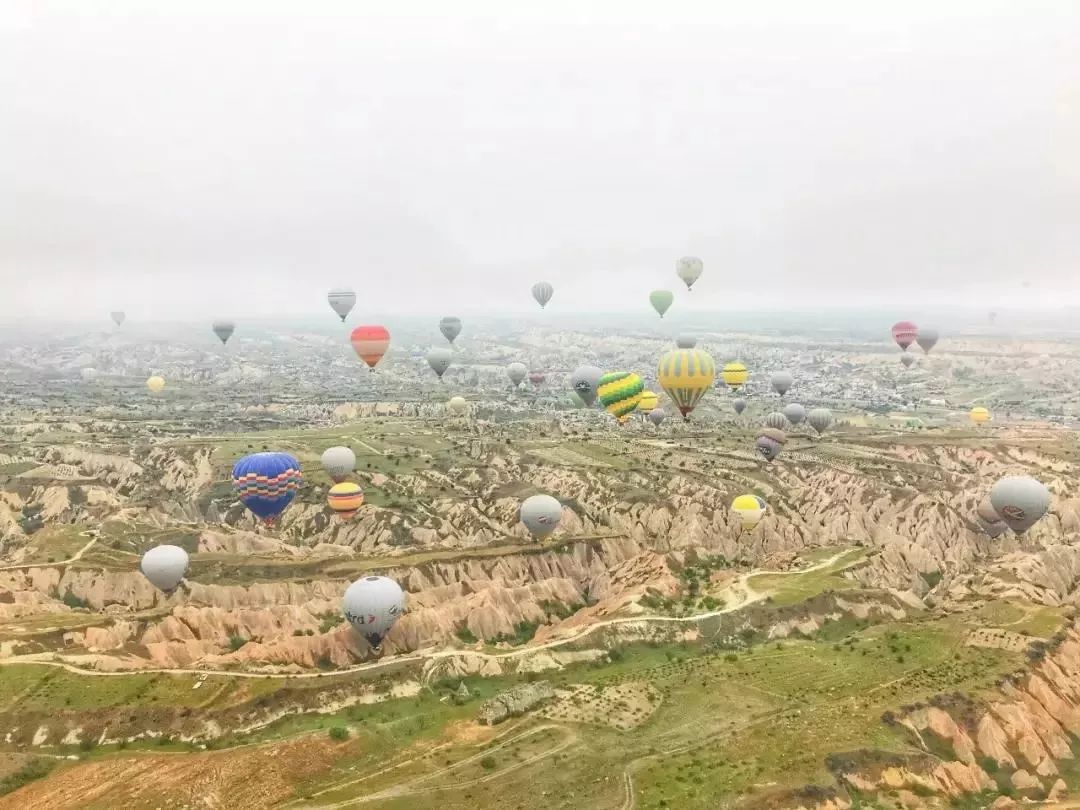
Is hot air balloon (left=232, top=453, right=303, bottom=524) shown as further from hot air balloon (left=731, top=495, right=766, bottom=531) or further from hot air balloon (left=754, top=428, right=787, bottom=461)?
hot air balloon (left=754, top=428, right=787, bottom=461)

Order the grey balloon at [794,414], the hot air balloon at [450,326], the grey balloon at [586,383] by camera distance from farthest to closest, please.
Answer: the hot air balloon at [450,326] → the grey balloon at [794,414] → the grey balloon at [586,383]

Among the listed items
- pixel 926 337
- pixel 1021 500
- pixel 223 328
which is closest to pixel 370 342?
pixel 1021 500

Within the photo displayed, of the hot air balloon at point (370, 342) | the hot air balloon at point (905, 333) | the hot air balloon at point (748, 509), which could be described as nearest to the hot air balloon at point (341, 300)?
the hot air balloon at point (370, 342)

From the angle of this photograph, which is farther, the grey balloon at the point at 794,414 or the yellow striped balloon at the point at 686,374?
the grey balloon at the point at 794,414

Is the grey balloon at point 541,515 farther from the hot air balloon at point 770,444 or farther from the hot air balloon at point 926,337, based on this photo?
the hot air balloon at point 926,337

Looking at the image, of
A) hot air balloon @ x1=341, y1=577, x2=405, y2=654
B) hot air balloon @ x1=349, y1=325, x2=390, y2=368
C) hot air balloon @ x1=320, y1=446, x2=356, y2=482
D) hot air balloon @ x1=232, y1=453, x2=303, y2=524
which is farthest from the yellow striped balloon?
hot air balloon @ x1=341, y1=577, x2=405, y2=654

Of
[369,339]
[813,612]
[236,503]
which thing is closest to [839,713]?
[813,612]

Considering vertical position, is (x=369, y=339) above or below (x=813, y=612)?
above

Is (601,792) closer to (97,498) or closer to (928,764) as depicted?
(928,764)
